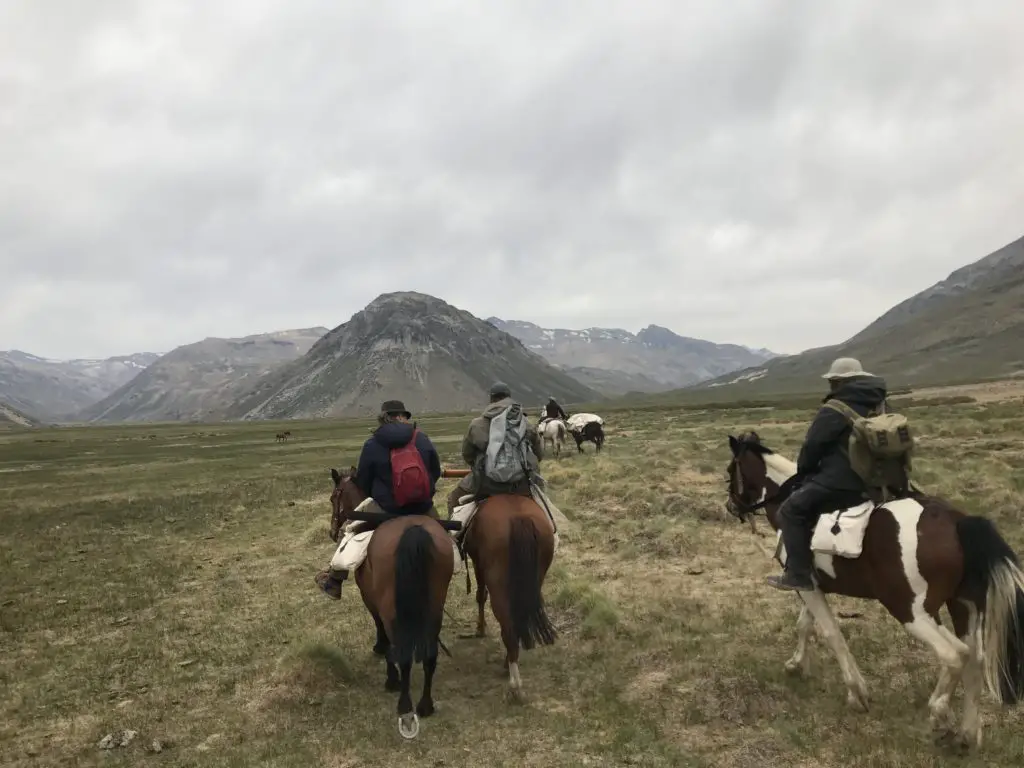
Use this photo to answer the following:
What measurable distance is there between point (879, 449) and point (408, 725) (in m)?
5.43

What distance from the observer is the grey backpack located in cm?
819

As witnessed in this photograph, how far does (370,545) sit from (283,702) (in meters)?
2.21

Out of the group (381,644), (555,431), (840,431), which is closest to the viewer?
(840,431)

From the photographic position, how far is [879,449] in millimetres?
5922

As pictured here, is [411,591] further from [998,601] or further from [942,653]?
[998,601]

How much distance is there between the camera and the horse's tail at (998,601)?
5281 mm

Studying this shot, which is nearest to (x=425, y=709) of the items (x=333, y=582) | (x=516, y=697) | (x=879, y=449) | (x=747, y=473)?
(x=516, y=697)

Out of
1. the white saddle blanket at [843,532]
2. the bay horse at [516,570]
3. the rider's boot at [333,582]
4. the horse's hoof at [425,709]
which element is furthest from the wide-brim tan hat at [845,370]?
the rider's boot at [333,582]

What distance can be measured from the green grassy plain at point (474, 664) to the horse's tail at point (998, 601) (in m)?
0.70

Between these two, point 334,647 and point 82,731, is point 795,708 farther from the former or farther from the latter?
point 82,731

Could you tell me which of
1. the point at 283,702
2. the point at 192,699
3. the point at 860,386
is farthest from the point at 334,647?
the point at 860,386

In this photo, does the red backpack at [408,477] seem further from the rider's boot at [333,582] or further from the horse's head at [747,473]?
the horse's head at [747,473]

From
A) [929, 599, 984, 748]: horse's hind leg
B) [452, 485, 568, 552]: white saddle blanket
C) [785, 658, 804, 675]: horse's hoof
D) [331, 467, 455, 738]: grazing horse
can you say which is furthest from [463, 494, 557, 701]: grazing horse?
[929, 599, 984, 748]: horse's hind leg

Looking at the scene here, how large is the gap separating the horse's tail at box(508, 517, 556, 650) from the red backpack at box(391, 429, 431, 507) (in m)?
1.20
